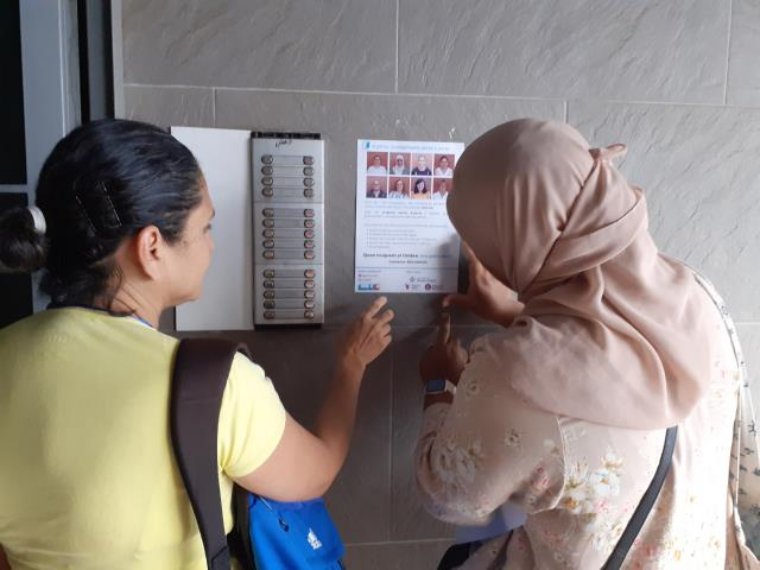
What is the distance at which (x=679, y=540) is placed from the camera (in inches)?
34.2

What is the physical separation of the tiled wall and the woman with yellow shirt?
0.43 meters

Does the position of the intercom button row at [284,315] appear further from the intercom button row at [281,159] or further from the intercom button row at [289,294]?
the intercom button row at [281,159]

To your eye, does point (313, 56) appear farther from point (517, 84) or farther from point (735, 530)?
point (735, 530)

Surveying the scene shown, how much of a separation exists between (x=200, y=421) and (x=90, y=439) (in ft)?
0.39

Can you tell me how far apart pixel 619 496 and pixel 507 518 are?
247 mm

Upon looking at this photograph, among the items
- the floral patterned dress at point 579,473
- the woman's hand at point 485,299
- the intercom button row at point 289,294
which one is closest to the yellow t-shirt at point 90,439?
the floral patterned dress at point 579,473

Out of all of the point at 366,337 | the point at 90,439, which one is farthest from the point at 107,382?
the point at 366,337

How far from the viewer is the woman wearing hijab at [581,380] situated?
79cm

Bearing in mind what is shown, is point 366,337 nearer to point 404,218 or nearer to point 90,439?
point 404,218

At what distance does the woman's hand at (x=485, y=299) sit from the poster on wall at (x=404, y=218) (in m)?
0.04

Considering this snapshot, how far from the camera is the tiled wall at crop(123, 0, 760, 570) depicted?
1.14 meters

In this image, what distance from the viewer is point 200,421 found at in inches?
27.2

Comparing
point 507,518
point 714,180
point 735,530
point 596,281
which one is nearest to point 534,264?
point 596,281

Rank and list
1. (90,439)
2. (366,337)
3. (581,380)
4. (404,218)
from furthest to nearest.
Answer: (404,218)
(366,337)
(581,380)
(90,439)
